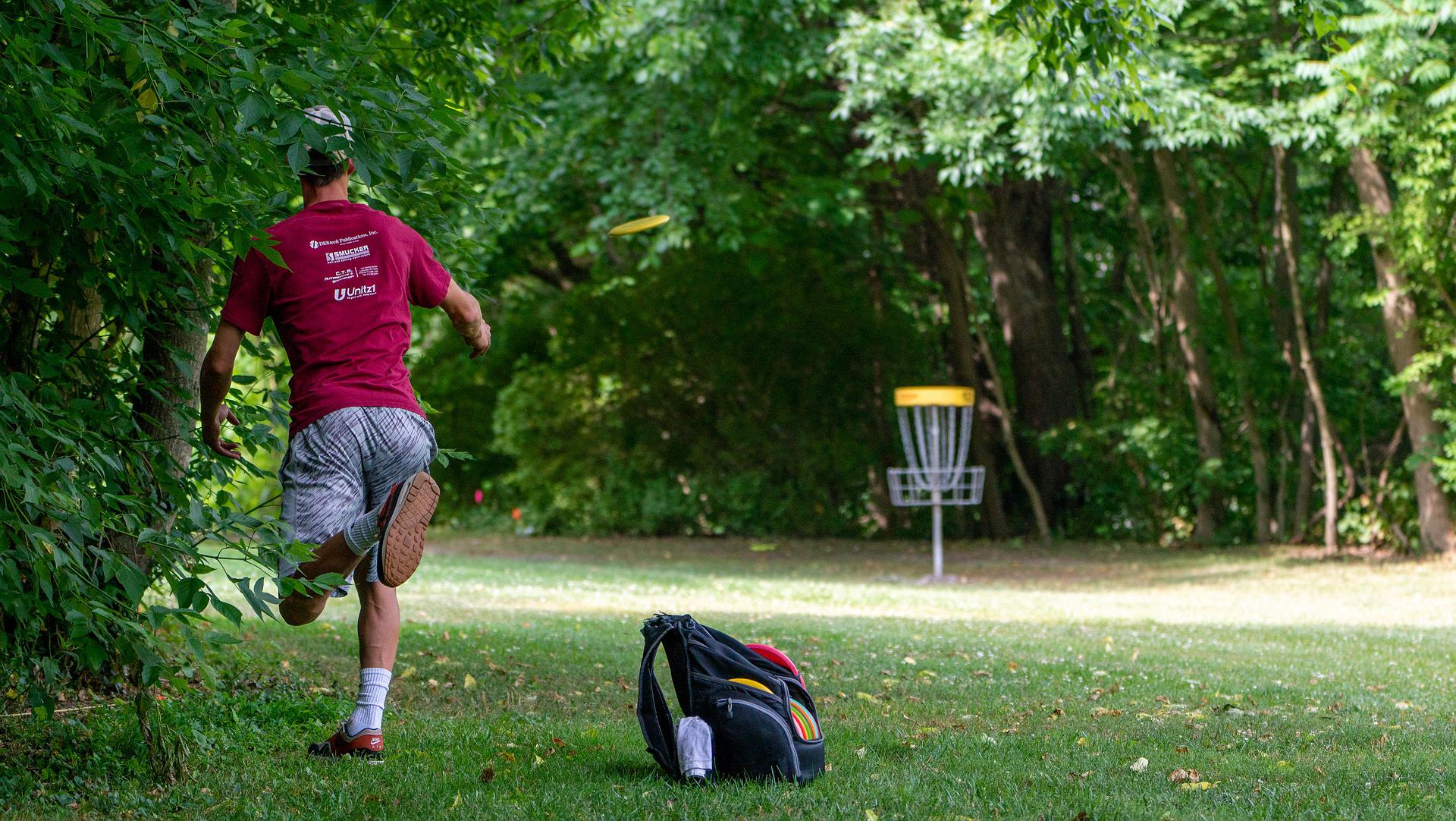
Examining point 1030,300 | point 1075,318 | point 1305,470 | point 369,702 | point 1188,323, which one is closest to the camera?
point 369,702

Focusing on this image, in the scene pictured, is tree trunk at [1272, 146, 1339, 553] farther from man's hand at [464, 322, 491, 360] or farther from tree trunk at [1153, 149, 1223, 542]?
man's hand at [464, 322, 491, 360]

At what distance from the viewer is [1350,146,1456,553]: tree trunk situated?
48.2 feet

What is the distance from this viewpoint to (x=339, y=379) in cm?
403

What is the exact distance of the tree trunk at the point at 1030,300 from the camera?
744 inches

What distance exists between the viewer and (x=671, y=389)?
21.3 m

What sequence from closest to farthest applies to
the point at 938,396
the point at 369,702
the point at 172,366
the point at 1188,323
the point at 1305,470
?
1. the point at 369,702
2. the point at 172,366
3. the point at 938,396
4. the point at 1305,470
5. the point at 1188,323

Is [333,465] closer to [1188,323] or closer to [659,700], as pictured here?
[659,700]

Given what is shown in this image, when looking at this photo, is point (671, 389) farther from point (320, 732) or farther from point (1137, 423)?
point (320, 732)

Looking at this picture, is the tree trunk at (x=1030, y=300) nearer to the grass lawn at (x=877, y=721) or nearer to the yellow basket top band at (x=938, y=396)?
the yellow basket top band at (x=938, y=396)

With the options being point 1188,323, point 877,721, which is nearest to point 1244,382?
point 1188,323

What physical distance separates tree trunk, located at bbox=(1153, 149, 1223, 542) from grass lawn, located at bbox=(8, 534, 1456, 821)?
6003 millimetres

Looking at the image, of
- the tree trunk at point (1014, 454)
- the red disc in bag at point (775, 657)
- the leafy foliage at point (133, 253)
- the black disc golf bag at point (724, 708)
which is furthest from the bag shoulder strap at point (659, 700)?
the tree trunk at point (1014, 454)

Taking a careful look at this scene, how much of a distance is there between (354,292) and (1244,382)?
14.9 metres

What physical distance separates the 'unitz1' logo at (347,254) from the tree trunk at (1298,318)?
14149 mm
